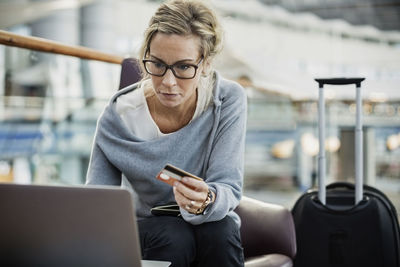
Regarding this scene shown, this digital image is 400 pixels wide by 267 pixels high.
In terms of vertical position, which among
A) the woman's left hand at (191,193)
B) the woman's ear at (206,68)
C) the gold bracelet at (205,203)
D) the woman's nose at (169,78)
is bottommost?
the gold bracelet at (205,203)

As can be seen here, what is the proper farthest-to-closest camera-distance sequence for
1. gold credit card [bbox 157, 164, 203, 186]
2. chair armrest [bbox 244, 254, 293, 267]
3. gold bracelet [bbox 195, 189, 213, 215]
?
1. chair armrest [bbox 244, 254, 293, 267]
2. gold bracelet [bbox 195, 189, 213, 215]
3. gold credit card [bbox 157, 164, 203, 186]

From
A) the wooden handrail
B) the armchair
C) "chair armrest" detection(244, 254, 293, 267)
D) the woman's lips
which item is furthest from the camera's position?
the wooden handrail

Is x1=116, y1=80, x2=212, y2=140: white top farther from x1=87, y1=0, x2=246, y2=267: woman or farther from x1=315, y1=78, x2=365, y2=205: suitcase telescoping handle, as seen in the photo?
x1=315, y1=78, x2=365, y2=205: suitcase telescoping handle

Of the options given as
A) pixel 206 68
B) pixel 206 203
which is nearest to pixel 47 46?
pixel 206 68

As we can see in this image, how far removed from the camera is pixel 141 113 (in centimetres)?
139

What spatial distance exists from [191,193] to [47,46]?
1.27 meters

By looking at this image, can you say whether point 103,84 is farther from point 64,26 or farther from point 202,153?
point 64,26

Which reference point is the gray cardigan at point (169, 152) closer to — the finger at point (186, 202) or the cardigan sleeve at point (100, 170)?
the cardigan sleeve at point (100, 170)

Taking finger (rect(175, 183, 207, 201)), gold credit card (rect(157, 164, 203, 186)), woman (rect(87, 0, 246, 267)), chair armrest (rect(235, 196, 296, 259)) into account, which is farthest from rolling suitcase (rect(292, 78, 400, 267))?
gold credit card (rect(157, 164, 203, 186))

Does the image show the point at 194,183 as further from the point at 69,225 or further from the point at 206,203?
the point at 69,225

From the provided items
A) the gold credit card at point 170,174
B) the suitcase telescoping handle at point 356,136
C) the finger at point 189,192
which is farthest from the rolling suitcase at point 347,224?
the gold credit card at point 170,174

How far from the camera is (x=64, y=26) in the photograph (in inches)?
365

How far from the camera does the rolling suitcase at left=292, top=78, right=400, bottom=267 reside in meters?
1.63

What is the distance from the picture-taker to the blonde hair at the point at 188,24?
1.21 metres
